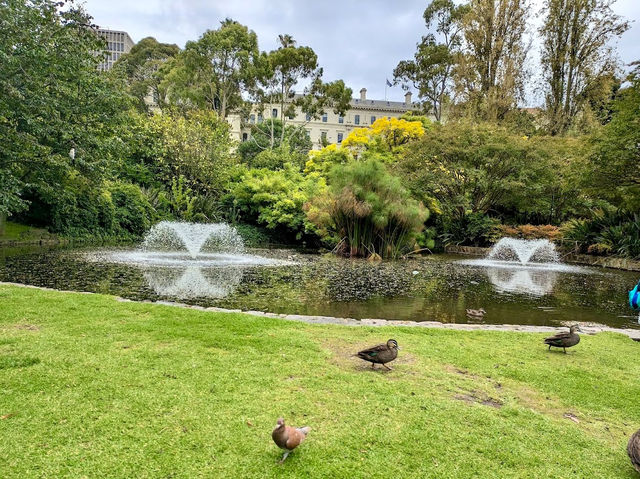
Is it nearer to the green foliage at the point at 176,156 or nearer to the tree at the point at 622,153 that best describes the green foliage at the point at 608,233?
the tree at the point at 622,153

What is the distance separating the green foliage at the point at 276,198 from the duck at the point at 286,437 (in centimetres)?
2329

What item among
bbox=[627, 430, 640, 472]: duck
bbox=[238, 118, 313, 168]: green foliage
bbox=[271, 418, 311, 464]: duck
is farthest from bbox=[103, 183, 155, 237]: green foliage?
bbox=[627, 430, 640, 472]: duck

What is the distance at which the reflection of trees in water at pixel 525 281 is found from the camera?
11195mm

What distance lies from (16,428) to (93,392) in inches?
23.5

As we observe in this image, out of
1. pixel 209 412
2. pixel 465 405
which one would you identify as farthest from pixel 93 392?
pixel 465 405

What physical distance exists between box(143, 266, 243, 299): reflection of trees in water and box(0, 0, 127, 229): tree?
3728 millimetres

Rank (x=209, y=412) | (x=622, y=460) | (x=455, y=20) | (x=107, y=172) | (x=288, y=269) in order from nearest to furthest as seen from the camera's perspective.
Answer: (x=622, y=460) → (x=209, y=412) → (x=288, y=269) → (x=107, y=172) → (x=455, y=20)

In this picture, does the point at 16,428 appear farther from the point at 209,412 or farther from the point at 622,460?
the point at 622,460

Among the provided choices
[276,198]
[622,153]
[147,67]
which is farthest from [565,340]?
[147,67]

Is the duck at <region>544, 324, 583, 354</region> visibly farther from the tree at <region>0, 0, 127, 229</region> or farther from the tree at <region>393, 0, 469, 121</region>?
the tree at <region>393, 0, 469, 121</region>

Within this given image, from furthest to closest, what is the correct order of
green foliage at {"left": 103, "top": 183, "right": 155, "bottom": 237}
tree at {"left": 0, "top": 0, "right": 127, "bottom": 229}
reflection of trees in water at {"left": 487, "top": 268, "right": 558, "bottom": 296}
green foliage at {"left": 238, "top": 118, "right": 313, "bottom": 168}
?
green foliage at {"left": 238, "top": 118, "right": 313, "bottom": 168}
green foliage at {"left": 103, "top": 183, "right": 155, "bottom": 237}
reflection of trees in water at {"left": 487, "top": 268, "right": 558, "bottom": 296}
tree at {"left": 0, "top": 0, "right": 127, "bottom": 229}

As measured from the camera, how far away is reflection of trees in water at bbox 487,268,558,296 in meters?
11.2

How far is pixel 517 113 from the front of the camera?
33438mm

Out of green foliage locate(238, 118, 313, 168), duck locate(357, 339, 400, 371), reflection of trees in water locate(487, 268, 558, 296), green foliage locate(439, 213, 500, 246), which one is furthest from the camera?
green foliage locate(238, 118, 313, 168)
